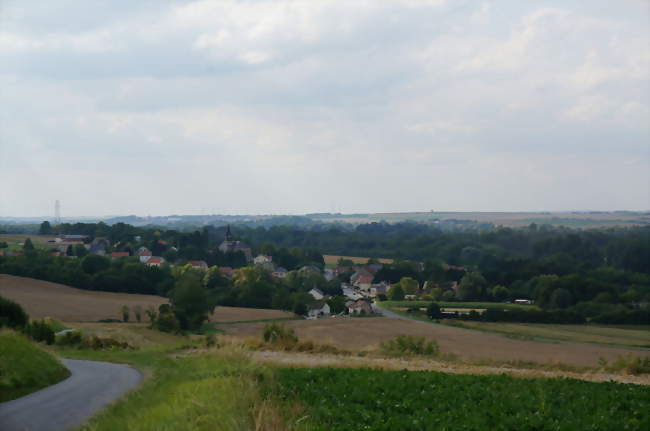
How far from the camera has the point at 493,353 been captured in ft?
99.6

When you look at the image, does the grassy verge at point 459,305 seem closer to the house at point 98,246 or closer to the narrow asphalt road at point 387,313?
the narrow asphalt road at point 387,313

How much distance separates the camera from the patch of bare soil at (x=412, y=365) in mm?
16938

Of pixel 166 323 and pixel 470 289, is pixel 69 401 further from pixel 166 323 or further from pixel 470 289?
pixel 470 289

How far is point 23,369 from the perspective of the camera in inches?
559

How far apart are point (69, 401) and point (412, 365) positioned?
Answer: 9.95 meters

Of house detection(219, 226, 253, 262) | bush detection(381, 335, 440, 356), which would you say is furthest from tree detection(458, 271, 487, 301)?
bush detection(381, 335, 440, 356)

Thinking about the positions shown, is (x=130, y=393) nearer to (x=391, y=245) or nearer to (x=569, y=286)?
(x=569, y=286)

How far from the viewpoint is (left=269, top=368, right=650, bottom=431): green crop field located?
912cm

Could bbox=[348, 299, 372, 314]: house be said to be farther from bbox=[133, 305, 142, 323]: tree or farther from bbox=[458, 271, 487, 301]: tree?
bbox=[133, 305, 142, 323]: tree

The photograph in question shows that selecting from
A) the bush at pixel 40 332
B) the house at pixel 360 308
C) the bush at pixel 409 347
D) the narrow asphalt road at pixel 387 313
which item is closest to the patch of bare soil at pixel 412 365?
the bush at pixel 409 347

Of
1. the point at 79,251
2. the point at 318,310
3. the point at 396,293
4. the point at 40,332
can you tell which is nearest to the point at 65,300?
the point at 318,310

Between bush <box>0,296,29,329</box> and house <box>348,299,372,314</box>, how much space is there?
35414 millimetres

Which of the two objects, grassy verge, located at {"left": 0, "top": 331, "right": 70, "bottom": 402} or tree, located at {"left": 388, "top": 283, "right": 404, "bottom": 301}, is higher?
grassy verge, located at {"left": 0, "top": 331, "right": 70, "bottom": 402}

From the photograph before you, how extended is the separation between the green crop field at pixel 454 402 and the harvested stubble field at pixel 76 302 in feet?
114
